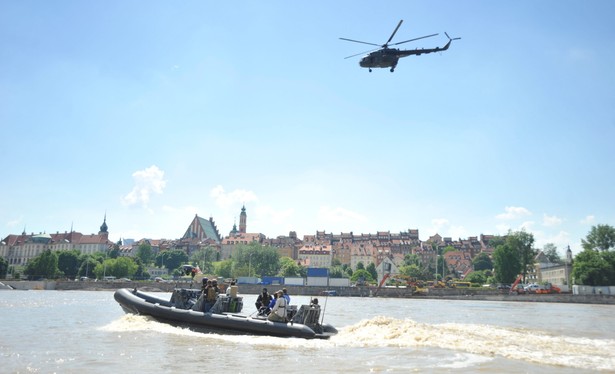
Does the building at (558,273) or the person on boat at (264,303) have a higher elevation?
the building at (558,273)

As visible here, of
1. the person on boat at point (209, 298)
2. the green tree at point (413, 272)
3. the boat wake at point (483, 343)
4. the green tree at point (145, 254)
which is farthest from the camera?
the green tree at point (145, 254)

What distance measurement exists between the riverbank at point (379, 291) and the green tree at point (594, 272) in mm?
7819

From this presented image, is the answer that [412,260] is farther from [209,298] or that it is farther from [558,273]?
[209,298]

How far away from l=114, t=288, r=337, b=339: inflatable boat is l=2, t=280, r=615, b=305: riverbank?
62.5m

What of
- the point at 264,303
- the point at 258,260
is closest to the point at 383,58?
the point at 264,303

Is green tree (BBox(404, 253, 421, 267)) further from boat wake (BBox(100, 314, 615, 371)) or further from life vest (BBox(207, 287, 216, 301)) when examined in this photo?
life vest (BBox(207, 287, 216, 301))

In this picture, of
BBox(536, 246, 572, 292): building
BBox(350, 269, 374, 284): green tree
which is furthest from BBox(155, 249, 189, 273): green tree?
BBox(536, 246, 572, 292): building

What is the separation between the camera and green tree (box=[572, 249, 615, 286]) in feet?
284

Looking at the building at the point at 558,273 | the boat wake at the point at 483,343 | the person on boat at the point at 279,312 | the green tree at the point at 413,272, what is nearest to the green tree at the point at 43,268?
the green tree at the point at 413,272

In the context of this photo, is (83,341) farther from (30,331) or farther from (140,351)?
(30,331)

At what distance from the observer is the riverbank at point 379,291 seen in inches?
3189

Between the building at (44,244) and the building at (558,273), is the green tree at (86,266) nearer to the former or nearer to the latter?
the building at (44,244)

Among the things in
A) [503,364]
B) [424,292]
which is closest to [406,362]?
[503,364]

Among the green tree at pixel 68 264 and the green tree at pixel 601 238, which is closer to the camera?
the green tree at pixel 601 238
